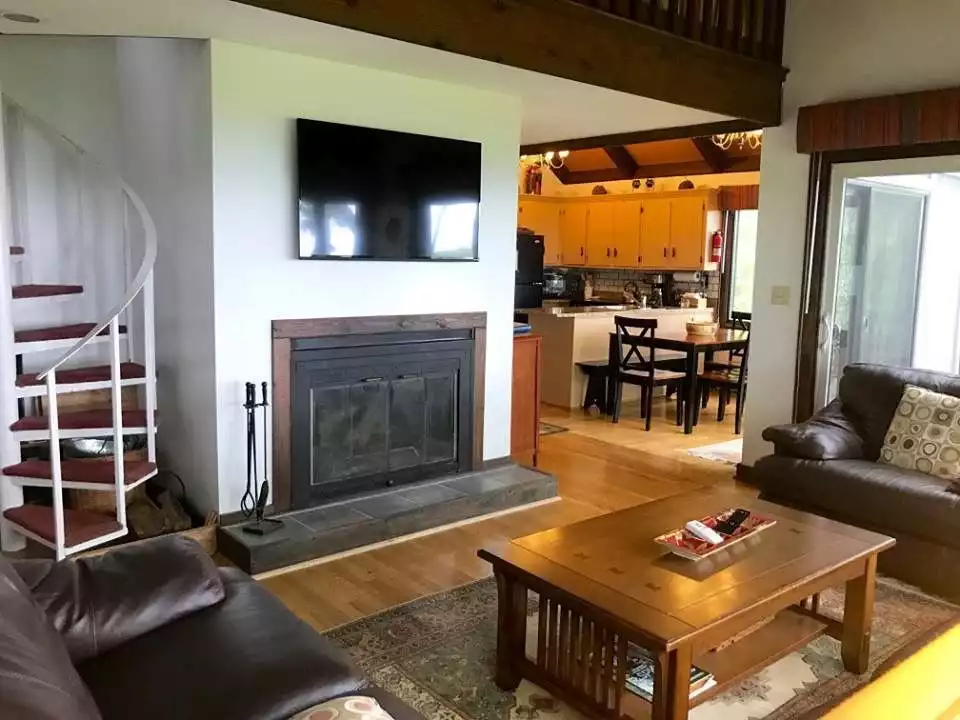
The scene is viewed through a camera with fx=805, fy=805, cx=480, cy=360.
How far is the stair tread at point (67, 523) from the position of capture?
3.31 meters

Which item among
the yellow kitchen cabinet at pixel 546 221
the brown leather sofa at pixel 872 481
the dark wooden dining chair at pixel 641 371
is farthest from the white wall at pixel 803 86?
the yellow kitchen cabinet at pixel 546 221

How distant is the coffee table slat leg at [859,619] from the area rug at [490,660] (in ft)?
0.19

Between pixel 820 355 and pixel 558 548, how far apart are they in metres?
2.94

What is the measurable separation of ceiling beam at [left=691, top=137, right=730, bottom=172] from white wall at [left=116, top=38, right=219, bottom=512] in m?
5.73

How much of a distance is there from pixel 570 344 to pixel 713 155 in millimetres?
2854

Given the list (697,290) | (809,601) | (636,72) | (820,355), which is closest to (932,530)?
(809,601)

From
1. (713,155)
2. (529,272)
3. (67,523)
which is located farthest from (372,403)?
(713,155)

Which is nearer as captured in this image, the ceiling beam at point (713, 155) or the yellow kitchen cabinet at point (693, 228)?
the ceiling beam at point (713, 155)

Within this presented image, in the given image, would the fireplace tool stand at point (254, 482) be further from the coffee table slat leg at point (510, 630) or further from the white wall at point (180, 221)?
the coffee table slat leg at point (510, 630)

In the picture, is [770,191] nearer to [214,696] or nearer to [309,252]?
[309,252]

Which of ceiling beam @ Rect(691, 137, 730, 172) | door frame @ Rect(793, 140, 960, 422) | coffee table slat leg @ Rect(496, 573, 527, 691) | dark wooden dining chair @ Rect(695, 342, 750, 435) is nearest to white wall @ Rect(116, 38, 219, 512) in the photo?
coffee table slat leg @ Rect(496, 573, 527, 691)

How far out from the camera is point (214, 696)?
1.70 meters

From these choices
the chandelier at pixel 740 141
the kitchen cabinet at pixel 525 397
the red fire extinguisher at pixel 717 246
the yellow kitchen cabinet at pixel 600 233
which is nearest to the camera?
the kitchen cabinet at pixel 525 397

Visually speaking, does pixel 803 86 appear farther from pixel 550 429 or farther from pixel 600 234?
pixel 600 234
